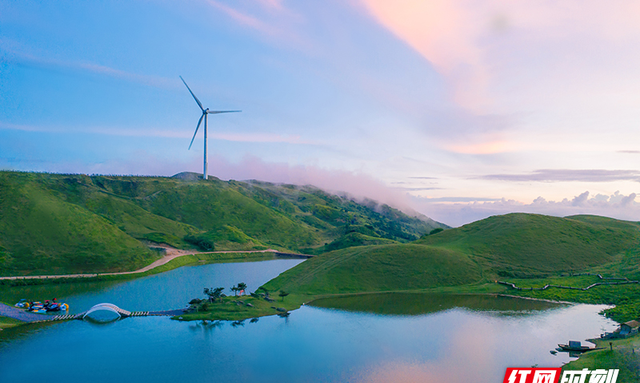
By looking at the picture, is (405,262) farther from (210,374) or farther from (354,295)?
(210,374)

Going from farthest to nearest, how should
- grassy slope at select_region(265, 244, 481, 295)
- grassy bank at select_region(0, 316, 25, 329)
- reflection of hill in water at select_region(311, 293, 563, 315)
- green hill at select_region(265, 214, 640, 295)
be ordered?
green hill at select_region(265, 214, 640, 295), grassy slope at select_region(265, 244, 481, 295), reflection of hill in water at select_region(311, 293, 563, 315), grassy bank at select_region(0, 316, 25, 329)

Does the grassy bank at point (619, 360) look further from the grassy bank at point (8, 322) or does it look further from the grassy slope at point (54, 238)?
the grassy slope at point (54, 238)

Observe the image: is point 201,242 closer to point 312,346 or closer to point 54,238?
point 54,238

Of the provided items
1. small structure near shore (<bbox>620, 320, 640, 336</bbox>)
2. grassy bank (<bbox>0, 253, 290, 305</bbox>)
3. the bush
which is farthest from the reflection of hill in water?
the bush

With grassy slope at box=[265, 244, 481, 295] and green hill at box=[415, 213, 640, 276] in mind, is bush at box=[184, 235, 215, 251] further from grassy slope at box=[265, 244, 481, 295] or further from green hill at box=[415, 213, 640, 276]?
green hill at box=[415, 213, 640, 276]

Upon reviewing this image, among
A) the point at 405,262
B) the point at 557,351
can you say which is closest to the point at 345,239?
the point at 405,262

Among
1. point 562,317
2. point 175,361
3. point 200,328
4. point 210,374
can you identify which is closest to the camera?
point 210,374
